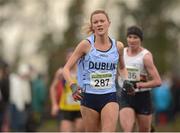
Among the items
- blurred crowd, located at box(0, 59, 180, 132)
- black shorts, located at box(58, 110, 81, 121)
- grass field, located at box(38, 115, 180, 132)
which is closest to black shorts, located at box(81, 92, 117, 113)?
black shorts, located at box(58, 110, 81, 121)

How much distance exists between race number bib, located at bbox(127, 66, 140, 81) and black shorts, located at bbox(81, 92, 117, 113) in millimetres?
1986

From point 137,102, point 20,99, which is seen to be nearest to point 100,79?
point 137,102

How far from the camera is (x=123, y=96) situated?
12.1 meters

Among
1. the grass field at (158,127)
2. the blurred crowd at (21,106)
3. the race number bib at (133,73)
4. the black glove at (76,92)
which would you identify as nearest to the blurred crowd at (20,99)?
the blurred crowd at (21,106)

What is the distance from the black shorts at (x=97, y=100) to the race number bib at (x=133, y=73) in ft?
6.52

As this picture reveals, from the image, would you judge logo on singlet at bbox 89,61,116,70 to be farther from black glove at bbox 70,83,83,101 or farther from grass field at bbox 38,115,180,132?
grass field at bbox 38,115,180,132

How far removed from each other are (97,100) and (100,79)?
0.29 meters

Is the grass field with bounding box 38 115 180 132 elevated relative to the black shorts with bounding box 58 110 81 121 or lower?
lower

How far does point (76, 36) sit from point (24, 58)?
4690mm


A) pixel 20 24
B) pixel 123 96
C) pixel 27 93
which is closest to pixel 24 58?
pixel 20 24

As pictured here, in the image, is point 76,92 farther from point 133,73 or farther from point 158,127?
point 158,127

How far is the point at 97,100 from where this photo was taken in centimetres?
987

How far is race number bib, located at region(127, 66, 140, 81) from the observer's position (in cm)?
1184

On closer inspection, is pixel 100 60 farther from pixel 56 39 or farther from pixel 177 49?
pixel 56 39
